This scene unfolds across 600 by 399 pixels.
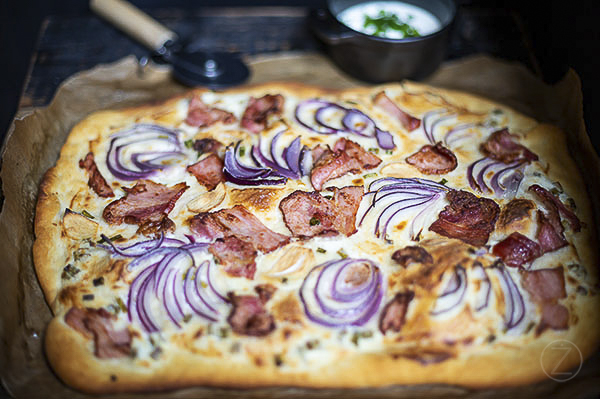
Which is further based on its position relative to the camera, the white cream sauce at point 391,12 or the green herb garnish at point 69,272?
the white cream sauce at point 391,12

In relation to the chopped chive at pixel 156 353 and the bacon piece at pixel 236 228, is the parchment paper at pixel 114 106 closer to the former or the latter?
the chopped chive at pixel 156 353

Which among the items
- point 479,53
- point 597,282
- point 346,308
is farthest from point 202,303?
point 479,53

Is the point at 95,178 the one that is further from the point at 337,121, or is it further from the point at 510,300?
the point at 510,300

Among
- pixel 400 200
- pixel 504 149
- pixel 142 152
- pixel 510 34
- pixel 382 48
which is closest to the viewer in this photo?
pixel 400 200

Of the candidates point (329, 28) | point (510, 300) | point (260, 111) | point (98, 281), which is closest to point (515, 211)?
point (510, 300)

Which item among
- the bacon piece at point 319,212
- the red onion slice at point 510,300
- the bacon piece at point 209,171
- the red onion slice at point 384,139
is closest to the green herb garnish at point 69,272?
the bacon piece at point 209,171

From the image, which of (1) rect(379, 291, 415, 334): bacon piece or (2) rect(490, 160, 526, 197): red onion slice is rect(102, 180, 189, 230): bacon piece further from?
(2) rect(490, 160, 526, 197): red onion slice

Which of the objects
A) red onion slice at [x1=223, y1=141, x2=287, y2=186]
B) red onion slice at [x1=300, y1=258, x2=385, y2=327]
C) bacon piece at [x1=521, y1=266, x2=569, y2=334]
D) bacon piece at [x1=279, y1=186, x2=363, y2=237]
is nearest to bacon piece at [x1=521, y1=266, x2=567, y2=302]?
bacon piece at [x1=521, y1=266, x2=569, y2=334]
